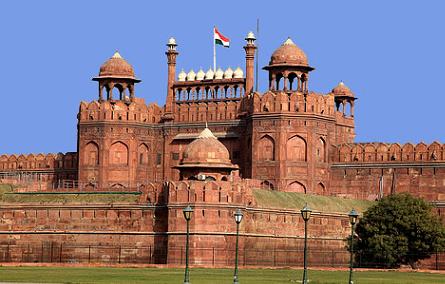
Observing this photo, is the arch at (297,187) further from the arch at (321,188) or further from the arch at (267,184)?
the arch at (321,188)

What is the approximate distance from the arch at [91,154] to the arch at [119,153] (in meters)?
1.05

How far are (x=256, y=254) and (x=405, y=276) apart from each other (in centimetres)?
1855

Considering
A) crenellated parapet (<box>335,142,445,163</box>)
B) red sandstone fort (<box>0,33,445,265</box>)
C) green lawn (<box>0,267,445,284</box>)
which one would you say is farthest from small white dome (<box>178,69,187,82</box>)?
green lawn (<box>0,267,445,284</box>)

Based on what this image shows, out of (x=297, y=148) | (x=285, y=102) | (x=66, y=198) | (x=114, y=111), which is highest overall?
(x=285, y=102)

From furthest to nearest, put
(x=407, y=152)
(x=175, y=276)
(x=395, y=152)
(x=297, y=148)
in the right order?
1. (x=395, y=152)
2. (x=407, y=152)
3. (x=297, y=148)
4. (x=175, y=276)

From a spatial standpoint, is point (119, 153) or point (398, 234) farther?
point (119, 153)

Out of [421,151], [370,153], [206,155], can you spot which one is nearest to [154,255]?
[206,155]

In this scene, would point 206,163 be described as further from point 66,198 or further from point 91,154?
→ point 91,154

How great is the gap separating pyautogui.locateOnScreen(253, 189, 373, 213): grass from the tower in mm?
17696

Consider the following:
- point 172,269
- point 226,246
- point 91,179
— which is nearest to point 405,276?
point 172,269

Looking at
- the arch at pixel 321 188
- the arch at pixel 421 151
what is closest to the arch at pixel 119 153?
the arch at pixel 321 188

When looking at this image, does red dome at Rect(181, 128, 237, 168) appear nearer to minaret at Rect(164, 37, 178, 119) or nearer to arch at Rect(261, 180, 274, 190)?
arch at Rect(261, 180, 274, 190)

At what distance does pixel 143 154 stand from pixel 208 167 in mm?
19114

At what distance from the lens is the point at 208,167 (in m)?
87.0
